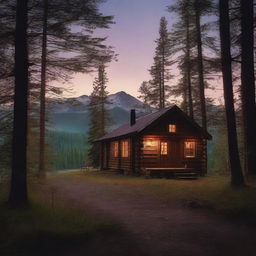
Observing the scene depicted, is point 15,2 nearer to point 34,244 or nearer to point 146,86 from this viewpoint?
point 34,244

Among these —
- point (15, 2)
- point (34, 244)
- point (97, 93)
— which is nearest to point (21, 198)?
point (34, 244)

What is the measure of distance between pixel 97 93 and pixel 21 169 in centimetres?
3503

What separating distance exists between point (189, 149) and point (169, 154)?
6.43 feet

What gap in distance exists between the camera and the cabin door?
24.0 metres

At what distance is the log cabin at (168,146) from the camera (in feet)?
76.2

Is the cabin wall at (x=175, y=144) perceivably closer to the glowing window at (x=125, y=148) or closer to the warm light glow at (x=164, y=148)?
the warm light glow at (x=164, y=148)

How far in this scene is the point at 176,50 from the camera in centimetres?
2817

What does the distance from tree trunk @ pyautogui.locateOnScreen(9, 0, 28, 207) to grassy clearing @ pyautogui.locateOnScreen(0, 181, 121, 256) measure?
0.52 meters

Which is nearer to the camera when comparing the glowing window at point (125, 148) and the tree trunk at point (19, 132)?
the tree trunk at point (19, 132)

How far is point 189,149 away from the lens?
81.1 ft

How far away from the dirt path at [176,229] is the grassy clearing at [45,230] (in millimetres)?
949

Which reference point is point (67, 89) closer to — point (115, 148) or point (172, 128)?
point (172, 128)

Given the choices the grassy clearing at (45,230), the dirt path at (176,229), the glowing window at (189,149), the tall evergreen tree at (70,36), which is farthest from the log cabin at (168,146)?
the grassy clearing at (45,230)

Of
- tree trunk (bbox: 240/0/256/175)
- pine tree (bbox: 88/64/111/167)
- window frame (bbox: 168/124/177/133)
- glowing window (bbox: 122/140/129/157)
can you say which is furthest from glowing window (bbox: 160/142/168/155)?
pine tree (bbox: 88/64/111/167)
